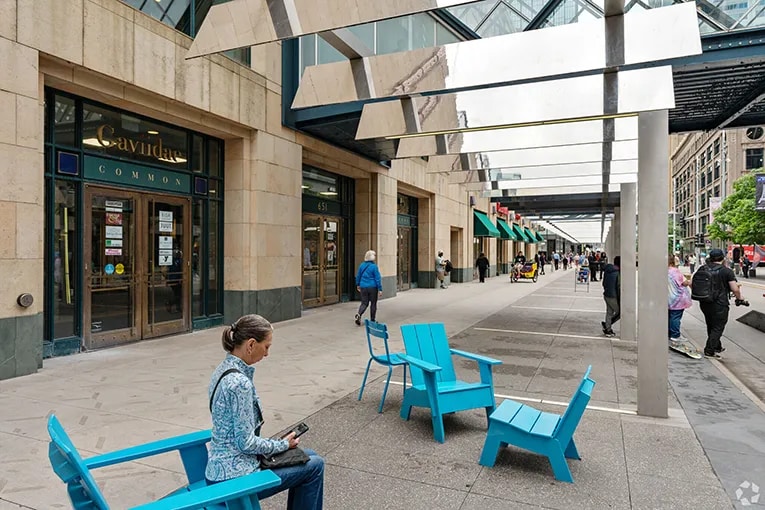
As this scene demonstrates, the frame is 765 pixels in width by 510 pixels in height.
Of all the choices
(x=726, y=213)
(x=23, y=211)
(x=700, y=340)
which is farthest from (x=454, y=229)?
(x=726, y=213)

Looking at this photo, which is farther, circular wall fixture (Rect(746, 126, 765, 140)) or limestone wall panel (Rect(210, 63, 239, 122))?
Answer: circular wall fixture (Rect(746, 126, 765, 140))

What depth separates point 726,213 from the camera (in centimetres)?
4956

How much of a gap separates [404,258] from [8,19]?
1668cm

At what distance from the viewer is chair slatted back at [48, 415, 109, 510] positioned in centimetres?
192

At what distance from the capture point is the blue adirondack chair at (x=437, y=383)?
15.2ft

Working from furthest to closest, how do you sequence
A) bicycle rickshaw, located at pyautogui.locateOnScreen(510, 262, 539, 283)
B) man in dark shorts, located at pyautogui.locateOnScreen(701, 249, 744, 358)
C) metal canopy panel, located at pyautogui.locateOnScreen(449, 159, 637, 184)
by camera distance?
bicycle rickshaw, located at pyautogui.locateOnScreen(510, 262, 539, 283) < metal canopy panel, located at pyautogui.locateOnScreen(449, 159, 637, 184) < man in dark shorts, located at pyautogui.locateOnScreen(701, 249, 744, 358)

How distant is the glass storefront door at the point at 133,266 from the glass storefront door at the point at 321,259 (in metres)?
4.79

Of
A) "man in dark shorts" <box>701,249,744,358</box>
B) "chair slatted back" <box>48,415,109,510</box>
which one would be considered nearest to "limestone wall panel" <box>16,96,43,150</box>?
"chair slatted back" <box>48,415,109,510</box>

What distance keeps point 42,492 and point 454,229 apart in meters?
24.3

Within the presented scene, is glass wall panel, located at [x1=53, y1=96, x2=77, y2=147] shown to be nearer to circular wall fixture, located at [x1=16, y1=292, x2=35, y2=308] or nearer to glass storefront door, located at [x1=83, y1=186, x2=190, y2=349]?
glass storefront door, located at [x1=83, y1=186, x2=190, y2=349]

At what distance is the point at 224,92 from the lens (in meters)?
10.3

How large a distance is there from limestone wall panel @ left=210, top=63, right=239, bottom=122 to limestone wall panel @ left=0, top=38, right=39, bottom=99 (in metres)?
3.37

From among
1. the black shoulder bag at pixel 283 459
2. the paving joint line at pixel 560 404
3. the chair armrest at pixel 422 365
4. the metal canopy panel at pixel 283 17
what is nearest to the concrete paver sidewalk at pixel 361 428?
the paving joint line at pixel 560 404

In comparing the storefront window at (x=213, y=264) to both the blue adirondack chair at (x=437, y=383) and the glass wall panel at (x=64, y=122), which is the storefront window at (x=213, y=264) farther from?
the blue adirondack chair at (x=437, y=383)
